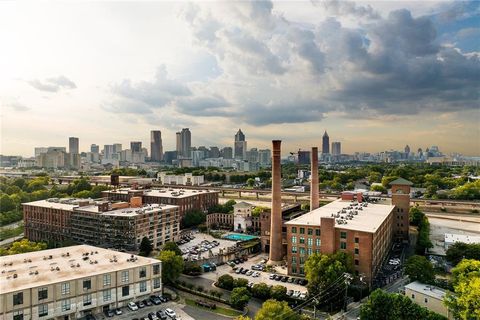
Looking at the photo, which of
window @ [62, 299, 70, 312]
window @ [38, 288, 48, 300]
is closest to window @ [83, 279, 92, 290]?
window @ [62, 299, 70, 312]

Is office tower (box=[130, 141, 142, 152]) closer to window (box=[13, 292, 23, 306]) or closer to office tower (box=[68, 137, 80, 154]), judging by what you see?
office tower (box=[68, 137, 80, 154])

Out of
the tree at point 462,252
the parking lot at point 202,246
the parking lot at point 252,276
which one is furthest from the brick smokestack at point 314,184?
the tree at point 462,252

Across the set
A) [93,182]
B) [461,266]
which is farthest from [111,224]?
[93,182]

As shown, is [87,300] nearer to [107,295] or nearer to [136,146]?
[107,295]

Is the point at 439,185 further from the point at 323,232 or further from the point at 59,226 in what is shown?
the point at 59,226

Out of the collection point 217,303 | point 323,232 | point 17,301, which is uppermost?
point 323,232

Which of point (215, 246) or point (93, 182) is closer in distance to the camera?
point (215, 246)

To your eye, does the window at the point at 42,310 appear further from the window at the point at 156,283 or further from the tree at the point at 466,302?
the tree at the point at 466,302

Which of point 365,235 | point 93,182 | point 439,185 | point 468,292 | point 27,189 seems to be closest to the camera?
point 468,292
